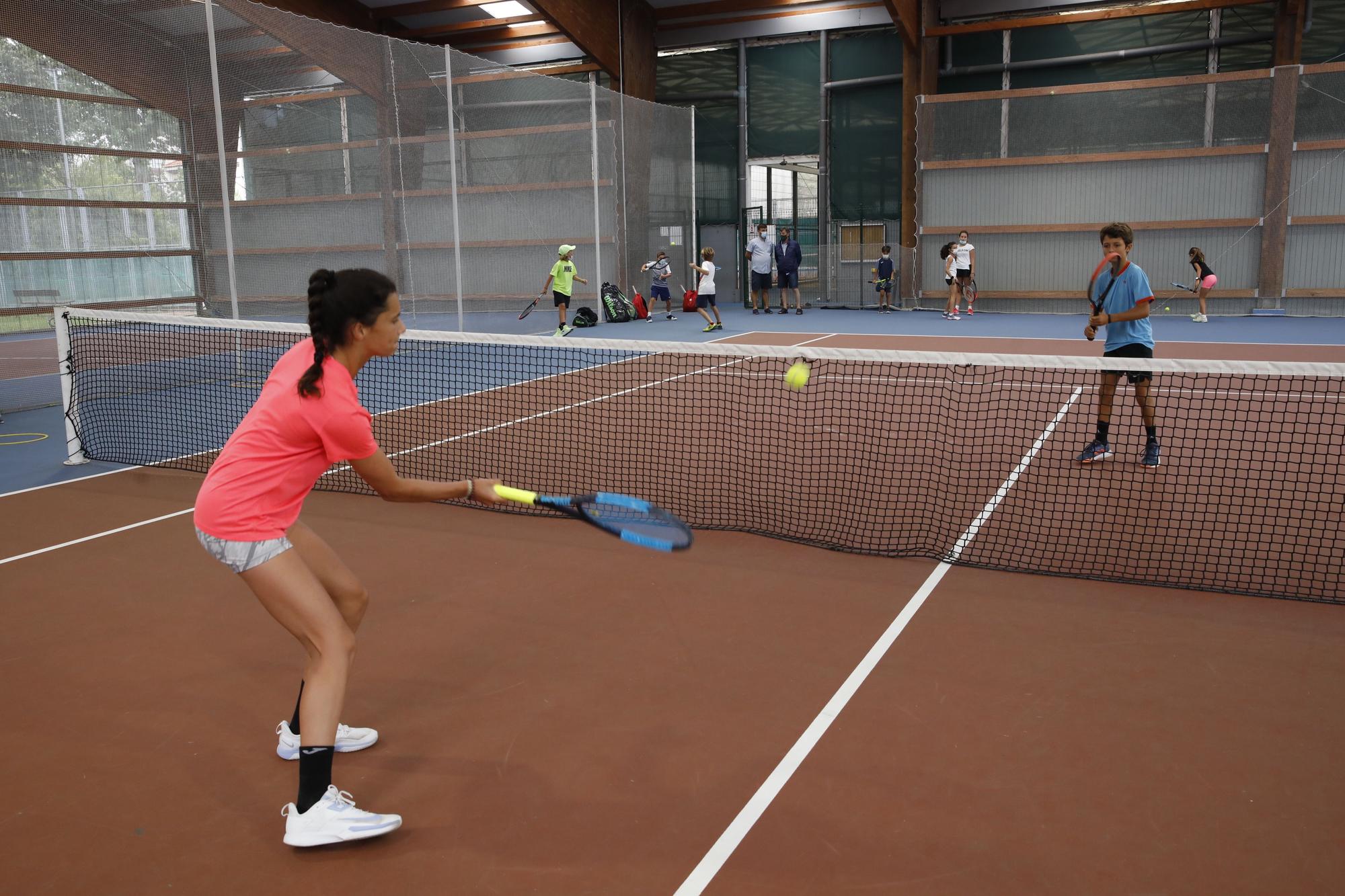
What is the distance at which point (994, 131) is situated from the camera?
72.3 ft

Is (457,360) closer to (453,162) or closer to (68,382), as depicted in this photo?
(68,382)

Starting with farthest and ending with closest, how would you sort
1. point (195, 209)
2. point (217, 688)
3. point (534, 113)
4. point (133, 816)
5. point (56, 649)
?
point (534, 113), point (195, 209), point (56, 649), point (217, 688), point (133, 816)

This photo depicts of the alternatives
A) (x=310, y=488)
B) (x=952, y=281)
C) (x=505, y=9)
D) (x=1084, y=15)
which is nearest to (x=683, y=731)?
(x=310, y=488)

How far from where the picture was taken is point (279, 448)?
3.05m

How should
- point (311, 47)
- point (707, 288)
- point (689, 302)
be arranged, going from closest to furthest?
point (311, 47)
point (707, 288)
point (689, 302)

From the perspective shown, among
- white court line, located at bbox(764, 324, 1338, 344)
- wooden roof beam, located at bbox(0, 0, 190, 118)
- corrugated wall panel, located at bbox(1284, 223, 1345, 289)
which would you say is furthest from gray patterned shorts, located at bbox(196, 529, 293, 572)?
corrugated wall panel, located at bbox(1284, 223, 1345, 289)

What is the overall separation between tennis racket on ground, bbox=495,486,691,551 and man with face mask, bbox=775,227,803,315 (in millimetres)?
18969

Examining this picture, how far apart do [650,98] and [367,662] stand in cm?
2277

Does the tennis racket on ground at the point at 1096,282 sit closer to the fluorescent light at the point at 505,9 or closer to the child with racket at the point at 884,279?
the child with racket at the point at 884,279

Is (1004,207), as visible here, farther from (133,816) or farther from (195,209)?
(133,816)

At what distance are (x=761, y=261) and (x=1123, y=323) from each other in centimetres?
1572

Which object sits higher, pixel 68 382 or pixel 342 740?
pixel 68 382

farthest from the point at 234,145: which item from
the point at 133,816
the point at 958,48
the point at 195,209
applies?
the point at 958,48

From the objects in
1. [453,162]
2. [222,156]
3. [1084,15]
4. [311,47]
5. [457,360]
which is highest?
[1084,15]
